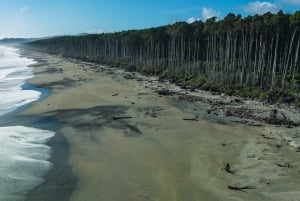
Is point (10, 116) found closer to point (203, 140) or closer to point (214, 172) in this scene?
point (203, 140)

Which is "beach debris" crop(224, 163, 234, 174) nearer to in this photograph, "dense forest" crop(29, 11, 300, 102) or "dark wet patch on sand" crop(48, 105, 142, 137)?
"dark wet patch on sand" crop(48, 105, 142, 137)

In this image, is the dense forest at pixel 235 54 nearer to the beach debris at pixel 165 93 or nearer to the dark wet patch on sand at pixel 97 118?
the beach debris at pixel 165 93

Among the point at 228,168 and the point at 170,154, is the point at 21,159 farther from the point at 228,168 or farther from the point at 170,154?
the point at 228,168

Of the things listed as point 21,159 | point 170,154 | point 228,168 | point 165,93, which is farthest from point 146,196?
point 165,93

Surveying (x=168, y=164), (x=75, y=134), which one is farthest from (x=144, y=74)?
(x=168, y=164)

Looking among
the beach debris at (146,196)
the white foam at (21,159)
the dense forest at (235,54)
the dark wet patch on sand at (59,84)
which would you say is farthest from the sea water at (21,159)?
the dense forest at (235,54)
